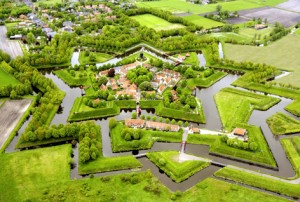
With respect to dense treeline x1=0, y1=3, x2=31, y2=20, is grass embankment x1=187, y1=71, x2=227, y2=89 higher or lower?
lower

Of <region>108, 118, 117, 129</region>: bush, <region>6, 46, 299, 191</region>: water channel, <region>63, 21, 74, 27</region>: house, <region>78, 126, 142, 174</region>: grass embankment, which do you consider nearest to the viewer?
<region>6, 46, 299, 191</region>: water channel

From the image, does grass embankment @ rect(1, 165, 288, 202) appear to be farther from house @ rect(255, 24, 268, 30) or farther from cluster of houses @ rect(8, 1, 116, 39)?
house @ rect(255, 24, 268, 30)

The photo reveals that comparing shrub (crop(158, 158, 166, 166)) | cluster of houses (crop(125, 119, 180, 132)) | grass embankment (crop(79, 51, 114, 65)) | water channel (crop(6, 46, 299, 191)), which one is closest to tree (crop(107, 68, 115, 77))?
water channel (crop(6, 46, 299, 191))

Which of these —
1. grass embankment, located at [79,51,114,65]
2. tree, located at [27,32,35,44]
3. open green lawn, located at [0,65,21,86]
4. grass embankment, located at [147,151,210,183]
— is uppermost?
tree, located at [27,32,35,44]

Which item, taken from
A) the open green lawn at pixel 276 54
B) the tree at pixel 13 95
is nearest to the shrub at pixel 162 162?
the tree at pixel 13 95

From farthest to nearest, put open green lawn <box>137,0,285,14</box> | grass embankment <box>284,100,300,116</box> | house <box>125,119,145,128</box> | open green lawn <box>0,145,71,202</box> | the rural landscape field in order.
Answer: open green lawn <box>137,0,285,14</box>
grass embankment <box>284,100,300,116</box>
house <box>125,119,145,128</box>
the rural landscape field
open green lawn <box>0,145,71,202</box>

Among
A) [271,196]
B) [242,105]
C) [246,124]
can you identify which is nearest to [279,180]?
[271,196]

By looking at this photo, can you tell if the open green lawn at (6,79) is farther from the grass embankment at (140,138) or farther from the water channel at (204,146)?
the grass embankment at (140,138)
